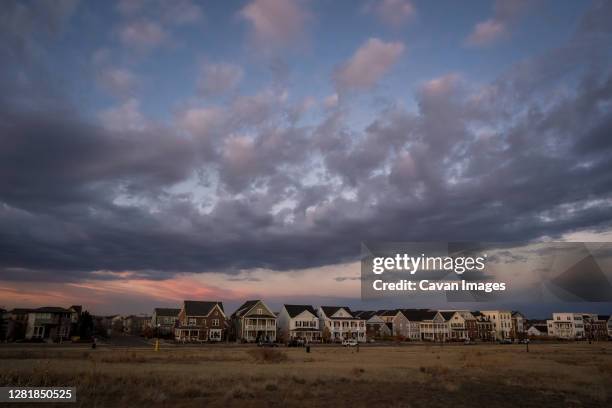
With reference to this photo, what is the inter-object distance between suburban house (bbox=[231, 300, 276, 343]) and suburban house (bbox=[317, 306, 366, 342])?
14.2 m

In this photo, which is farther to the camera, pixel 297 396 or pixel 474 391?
pixel 474 391

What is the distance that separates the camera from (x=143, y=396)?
764 inches

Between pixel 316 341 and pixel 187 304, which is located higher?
pixel 187 304

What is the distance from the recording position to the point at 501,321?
14725 centimetres

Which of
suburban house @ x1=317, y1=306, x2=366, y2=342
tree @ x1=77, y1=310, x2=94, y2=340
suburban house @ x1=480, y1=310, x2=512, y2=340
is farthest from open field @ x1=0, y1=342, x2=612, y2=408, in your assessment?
suburban house @ x1=480, y1=310, x2=512, y2=340

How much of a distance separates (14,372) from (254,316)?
226 ft

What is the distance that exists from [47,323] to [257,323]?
136 feet

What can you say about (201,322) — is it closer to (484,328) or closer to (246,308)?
(246,308)

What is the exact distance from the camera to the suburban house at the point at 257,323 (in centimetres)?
9050

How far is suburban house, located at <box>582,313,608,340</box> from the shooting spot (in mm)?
161238

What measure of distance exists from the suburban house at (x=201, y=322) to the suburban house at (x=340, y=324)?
2422 cm

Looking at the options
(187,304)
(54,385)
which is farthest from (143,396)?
(187,304)

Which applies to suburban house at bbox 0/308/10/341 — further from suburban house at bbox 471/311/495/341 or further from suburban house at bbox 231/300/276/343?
suburban house at bbox 471/311/495/341

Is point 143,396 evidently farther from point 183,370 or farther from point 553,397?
point 553,397
